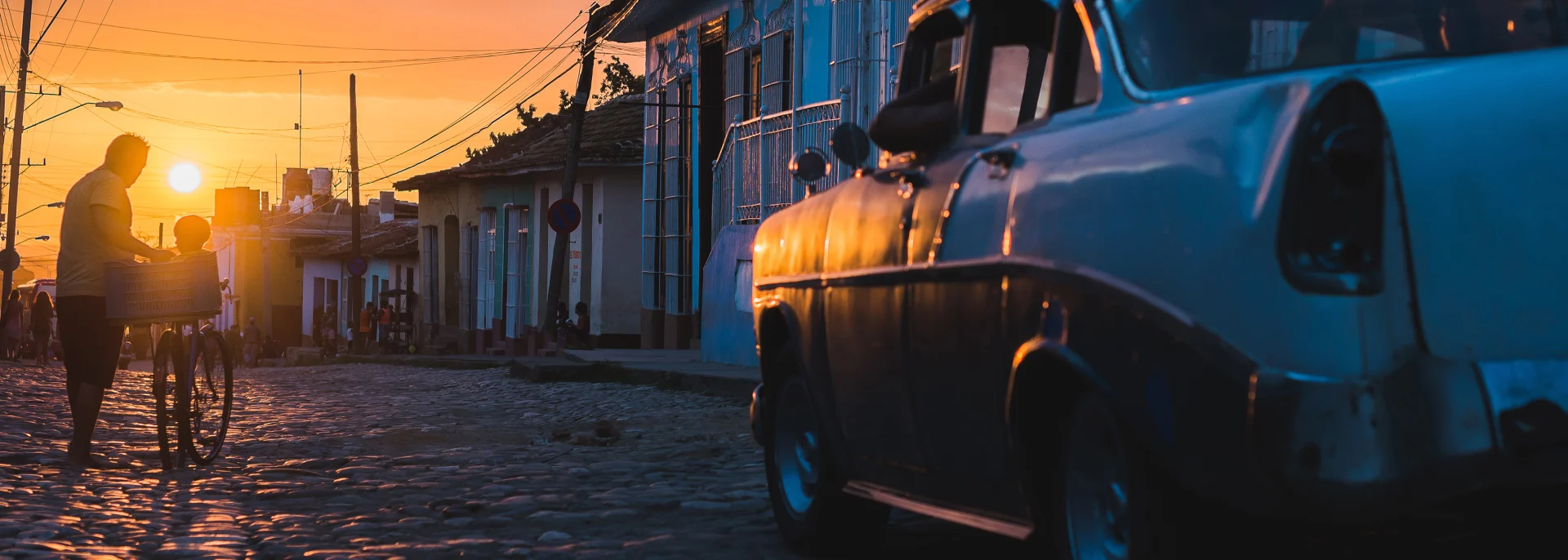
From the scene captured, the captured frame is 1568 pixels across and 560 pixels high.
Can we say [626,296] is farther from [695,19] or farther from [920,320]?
[920,320]

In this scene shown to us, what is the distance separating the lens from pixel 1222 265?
2850mm

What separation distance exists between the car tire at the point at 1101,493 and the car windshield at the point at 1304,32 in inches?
26.6

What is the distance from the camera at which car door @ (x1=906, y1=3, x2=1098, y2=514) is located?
3.73m

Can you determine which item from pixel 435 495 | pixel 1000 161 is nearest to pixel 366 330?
pixel 435 495

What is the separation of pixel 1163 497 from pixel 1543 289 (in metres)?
0.72

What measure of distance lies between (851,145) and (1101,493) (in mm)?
1952

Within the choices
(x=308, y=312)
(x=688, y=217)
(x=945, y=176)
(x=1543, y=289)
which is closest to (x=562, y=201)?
(x=688, y=217)

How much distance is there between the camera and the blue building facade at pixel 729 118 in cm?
1753

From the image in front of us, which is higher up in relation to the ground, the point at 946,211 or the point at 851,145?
the point at 851,145

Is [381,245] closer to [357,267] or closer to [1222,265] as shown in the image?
[357,267]

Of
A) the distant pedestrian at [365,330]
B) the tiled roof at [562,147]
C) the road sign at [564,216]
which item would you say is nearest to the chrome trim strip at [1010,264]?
the road sign at [564,216]

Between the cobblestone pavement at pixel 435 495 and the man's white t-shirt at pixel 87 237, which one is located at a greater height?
the man's white t-shirt at pixel 87 237

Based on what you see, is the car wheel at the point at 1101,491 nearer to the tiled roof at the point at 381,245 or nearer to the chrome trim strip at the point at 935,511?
the chrome trim strip at the point at 935,511

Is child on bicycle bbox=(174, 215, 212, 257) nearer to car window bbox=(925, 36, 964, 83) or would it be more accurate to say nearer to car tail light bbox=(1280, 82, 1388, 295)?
car window bbox=(925, 36, 964, 83)
